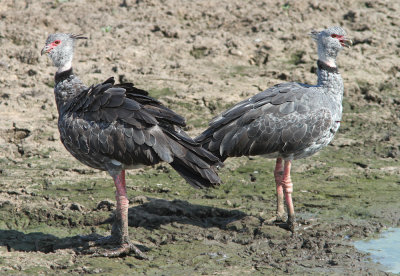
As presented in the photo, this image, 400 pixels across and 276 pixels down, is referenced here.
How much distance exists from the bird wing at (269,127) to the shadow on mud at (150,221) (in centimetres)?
64

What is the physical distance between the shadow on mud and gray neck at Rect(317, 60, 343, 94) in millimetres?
1559

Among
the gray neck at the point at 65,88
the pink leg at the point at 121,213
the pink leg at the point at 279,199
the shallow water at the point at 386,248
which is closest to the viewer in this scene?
the pink leg at the point at 121,213

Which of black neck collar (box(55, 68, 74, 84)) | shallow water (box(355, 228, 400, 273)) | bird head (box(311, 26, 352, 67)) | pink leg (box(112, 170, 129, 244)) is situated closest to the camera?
pink leg (box(112, 170, 129, 244))

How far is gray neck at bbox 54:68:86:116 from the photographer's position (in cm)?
636

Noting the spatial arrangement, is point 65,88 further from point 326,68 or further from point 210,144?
point 326,68

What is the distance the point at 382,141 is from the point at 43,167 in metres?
4.12

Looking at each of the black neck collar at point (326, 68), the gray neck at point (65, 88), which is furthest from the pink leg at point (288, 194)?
the gray neck at point (65, 88)

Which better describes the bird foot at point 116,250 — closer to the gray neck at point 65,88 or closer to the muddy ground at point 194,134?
the muddy ground at point 194,134

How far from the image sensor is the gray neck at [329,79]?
7042 millimetres

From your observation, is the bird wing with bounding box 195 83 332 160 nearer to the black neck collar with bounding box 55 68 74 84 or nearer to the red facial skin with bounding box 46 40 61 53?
the black neck collar with bounding box 55 68 74 84

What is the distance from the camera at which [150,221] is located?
6547 millimetres

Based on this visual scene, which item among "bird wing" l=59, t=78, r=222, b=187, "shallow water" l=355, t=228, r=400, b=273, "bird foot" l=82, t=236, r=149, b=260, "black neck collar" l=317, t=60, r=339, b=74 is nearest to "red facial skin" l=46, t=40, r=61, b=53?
"bird wing" l=59, t=78, r=222, b=187

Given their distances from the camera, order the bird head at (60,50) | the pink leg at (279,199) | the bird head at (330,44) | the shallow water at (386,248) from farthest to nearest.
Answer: the bird head at (330,44) < the pink leg at (279,199) < the bird head at (60,50) < the shallow water at (386,248)

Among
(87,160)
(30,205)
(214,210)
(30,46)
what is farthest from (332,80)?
(30,46)
